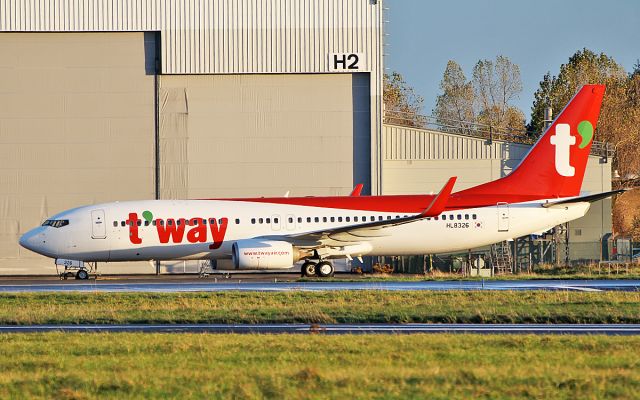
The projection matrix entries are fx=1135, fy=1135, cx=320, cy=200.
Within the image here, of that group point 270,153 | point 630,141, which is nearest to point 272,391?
point 270,153

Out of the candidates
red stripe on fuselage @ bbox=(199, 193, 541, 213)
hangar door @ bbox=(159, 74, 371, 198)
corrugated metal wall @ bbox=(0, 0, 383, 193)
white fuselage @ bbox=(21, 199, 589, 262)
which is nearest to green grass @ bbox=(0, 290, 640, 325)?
white fuselage @ bbox=(21, 199, 589, 262)

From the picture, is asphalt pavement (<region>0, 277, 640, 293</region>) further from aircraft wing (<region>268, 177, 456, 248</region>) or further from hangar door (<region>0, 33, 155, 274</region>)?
hangar door (<region>0, 33, 155, 274</region>)

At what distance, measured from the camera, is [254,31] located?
163ft

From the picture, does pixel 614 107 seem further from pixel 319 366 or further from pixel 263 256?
pixel 319 366

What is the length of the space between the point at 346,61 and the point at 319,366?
121 feet

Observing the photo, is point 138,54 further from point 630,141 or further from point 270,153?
point 630,141

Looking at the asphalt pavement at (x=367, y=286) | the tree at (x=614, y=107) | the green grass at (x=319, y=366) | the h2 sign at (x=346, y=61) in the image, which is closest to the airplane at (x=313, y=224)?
the asphalt pavement at (x=367, y=286)

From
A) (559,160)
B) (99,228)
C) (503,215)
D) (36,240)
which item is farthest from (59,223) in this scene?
(559,160)

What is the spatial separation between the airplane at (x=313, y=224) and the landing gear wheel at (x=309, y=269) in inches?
1.8

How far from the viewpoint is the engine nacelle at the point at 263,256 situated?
37312mm

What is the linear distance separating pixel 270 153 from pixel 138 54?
724 centimetres

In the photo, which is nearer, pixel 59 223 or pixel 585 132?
pixel 59 223

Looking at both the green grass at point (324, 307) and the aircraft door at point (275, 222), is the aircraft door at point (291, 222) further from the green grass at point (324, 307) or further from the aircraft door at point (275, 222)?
the green grass at point (324, 307)

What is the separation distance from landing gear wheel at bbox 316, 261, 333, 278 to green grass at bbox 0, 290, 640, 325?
38.1 feet
